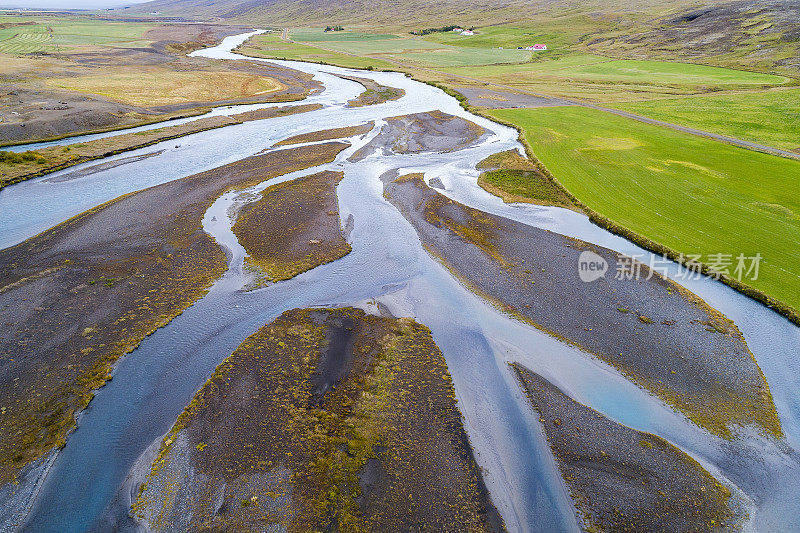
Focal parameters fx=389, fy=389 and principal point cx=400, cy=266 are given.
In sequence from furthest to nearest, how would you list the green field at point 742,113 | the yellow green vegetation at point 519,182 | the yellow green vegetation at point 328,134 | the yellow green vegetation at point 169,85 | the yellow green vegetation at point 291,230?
the yellow green vegetation at point 169,85 < the yellow green vegetation at point 328,134 < the green field at point 742,113 < the yellow green vegetation at point 519,182 < the yellow green vegetation at point 291,230

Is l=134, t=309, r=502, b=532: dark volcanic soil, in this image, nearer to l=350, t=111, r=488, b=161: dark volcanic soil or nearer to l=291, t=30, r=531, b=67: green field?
l=350, t=111, r=488, b=161: dark volcanic soil

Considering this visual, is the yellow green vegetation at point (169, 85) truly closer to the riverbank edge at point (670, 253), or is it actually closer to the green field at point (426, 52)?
the green field at point (426, 52)

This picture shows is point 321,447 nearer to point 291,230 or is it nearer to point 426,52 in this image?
point 291,230

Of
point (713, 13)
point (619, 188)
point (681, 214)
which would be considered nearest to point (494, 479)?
point (681, 214)

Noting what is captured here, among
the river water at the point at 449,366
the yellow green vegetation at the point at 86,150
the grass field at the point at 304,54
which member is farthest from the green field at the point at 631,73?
the yellow green vegetation at the point at 86,150

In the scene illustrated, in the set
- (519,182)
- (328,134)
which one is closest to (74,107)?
(328,134)

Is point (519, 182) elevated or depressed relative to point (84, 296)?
elevated

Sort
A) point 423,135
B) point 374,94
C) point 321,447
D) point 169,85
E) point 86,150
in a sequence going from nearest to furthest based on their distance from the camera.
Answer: point 321,447
point 86,150
point 423,135
point 169,85
point 374,94

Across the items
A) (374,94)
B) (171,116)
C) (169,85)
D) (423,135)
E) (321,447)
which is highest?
(374,94)
